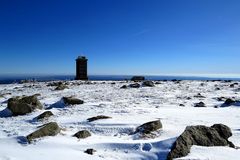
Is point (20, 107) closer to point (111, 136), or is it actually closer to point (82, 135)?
point (82, 135)

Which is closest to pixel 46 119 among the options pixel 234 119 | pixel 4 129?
pixel 4 129

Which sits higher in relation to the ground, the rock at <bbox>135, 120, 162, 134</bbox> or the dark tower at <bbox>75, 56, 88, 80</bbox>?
the dark tower at <bbox>75, 56, 88, 80</bbox>

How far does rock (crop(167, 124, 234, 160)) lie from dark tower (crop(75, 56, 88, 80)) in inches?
1112

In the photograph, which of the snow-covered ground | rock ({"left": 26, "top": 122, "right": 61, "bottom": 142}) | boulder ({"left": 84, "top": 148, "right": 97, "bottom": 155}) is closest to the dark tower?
the snow-covered ground

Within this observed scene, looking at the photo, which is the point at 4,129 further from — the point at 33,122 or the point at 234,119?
the point at 234,119

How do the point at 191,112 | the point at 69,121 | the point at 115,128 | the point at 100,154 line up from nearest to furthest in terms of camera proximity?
the point at 100,154, the point at 115,128, the point at 69,121, the point at 191,112

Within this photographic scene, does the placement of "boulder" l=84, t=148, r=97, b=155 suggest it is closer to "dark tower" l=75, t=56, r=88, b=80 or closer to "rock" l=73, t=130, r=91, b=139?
"rock" l=73, t=130, r=91, b=139

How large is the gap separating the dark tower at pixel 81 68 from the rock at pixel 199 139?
28251mm

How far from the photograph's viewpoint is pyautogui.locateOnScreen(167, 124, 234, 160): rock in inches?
235

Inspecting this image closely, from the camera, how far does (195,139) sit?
6500 millimetres

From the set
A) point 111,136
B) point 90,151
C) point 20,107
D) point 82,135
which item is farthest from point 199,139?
point 20,107

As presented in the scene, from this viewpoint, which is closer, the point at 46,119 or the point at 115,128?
the point at 115,128

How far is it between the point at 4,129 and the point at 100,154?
13.7ft

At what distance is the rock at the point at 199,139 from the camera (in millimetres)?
5970
